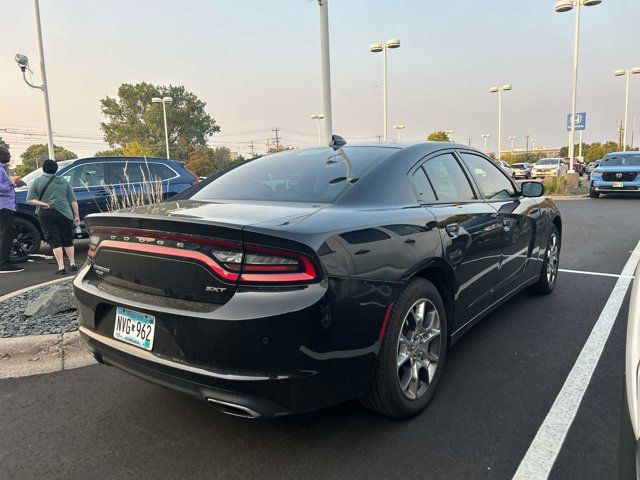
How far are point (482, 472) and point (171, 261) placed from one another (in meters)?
1.80

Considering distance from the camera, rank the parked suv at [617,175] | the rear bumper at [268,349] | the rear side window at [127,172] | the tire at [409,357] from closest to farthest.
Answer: the rear bumper at [268,349], the tire at [409,357], the rear side window at [127,172], the parked suv at [617,175]

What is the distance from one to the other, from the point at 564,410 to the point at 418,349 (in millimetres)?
932

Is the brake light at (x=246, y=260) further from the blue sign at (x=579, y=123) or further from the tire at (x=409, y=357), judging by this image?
the blue sign at (x=579, y=123)

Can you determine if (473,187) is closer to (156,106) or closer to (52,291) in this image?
(52,291)

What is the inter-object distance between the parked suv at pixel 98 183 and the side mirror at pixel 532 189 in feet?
16.6

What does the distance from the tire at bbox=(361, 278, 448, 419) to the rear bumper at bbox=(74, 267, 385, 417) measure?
151mm

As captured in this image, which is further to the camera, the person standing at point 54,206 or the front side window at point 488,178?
the person standing at point 54,206

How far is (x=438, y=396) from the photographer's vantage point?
3.07 metres

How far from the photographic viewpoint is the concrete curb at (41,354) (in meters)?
3.62

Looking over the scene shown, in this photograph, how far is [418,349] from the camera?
9.27 ft

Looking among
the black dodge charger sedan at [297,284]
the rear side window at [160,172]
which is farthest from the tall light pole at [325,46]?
the black dodge charger sedan at [297,284]

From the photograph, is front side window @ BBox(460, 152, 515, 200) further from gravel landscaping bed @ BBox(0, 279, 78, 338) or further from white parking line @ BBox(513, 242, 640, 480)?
gravel landscaping bed @ BBox(0, 279, 78, 338)

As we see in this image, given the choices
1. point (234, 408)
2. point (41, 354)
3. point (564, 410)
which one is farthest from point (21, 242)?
point (564, 410)

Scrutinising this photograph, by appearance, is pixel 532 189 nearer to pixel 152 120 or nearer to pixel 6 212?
pixel 6 212
